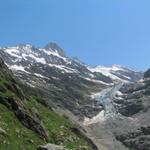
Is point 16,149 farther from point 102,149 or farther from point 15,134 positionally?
point 102,149

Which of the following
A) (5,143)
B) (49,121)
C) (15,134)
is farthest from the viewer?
(49,121)

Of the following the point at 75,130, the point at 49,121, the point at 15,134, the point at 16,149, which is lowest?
the point at 16,149

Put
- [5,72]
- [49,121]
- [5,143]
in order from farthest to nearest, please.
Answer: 1. [5,72]
2. [49,121]
3. [5,143]

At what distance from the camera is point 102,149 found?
189 meters

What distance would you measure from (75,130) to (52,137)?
34305mm

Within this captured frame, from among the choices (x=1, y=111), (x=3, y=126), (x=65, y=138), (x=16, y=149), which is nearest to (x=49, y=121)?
(x=65, y=138)

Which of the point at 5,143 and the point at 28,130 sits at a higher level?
the point at 28,130

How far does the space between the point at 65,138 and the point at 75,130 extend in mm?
29819

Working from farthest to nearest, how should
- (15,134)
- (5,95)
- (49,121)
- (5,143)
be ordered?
(49,121) < (5,95) < (15,134) < (5,143)

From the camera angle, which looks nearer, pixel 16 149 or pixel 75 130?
pixel 16 149

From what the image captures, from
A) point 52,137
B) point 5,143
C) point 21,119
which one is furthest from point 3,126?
point 52,137

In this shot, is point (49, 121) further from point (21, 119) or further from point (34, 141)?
point (34, 141)

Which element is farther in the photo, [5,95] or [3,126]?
[5,95]

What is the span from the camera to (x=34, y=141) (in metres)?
52.3
